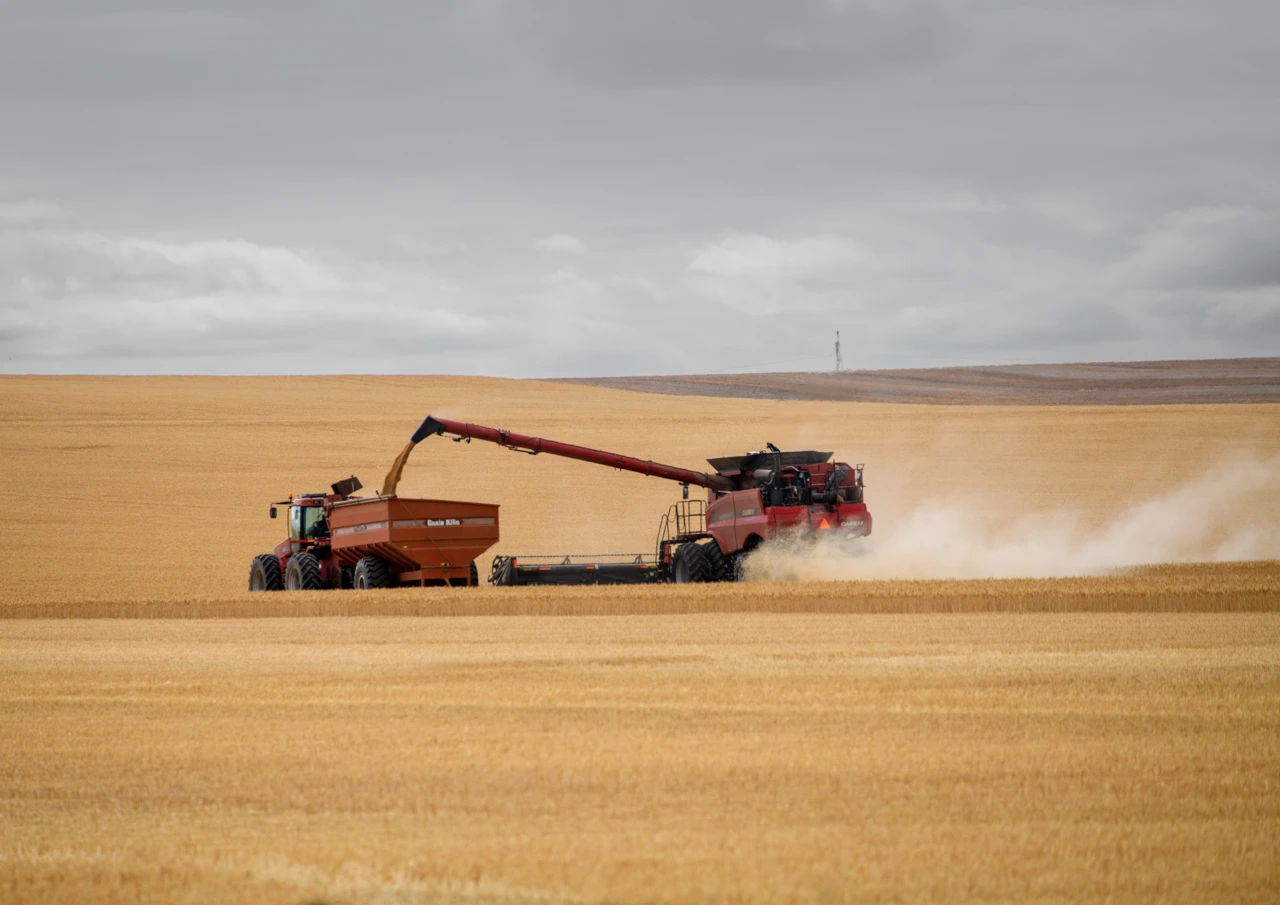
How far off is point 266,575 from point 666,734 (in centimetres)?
2305

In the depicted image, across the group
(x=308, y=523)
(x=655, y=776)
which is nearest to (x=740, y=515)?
(x=308, y=523)

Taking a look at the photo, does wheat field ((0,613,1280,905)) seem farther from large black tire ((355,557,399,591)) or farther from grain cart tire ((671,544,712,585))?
large black tire ((355,557,399,591))

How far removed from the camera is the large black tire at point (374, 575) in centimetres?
2966

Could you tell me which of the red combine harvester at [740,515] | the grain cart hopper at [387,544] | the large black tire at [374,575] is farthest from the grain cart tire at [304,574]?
the red combine harvester at [740,515]

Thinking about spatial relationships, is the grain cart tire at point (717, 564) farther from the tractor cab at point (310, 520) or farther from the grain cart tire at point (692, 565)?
the tractor cab at point (310, 520)

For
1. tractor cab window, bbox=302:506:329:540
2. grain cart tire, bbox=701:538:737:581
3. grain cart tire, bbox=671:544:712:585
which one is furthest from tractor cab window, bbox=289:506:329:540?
grain cart tire, bbox=701:538:737:581

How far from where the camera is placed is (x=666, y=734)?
36.0 feet

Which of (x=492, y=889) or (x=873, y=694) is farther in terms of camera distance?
(x=873, y=694)

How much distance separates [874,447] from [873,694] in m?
46.5

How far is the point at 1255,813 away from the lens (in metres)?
8.23

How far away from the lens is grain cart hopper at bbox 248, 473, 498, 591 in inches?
1160

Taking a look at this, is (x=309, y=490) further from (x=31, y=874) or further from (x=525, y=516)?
(x=31, y=874)

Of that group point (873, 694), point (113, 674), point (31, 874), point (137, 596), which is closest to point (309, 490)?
point (137, 596)

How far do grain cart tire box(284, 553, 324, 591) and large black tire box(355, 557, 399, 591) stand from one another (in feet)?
4.48
